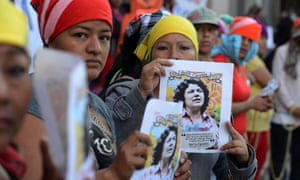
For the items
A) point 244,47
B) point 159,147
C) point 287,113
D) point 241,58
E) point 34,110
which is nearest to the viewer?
point 34,110

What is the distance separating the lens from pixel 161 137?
2.33 metres

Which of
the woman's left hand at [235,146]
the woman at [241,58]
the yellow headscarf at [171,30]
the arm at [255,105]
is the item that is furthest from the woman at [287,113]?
the woman's left hand at [235,146]

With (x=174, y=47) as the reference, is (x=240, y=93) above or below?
below

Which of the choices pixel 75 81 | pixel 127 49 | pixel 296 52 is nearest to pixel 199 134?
pixel 127 49

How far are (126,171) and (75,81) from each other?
620 mm

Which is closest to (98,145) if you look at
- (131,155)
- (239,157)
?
(131,155)

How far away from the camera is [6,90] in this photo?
1579mm

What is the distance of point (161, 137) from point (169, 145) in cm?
7

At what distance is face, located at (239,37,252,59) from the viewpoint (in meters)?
6.21

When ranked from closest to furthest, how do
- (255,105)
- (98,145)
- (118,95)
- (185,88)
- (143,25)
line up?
(98,145)
(185,88)
(118,95)
(143,25)
(255,105)

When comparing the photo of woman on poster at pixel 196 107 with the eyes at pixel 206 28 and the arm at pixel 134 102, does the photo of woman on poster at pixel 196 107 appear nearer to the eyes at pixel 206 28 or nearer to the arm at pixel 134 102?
the arm at pixel 134 102

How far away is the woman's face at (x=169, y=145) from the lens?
7.76 feet

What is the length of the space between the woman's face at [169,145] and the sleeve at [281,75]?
4.81m

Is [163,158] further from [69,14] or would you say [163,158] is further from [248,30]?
[248,30]
